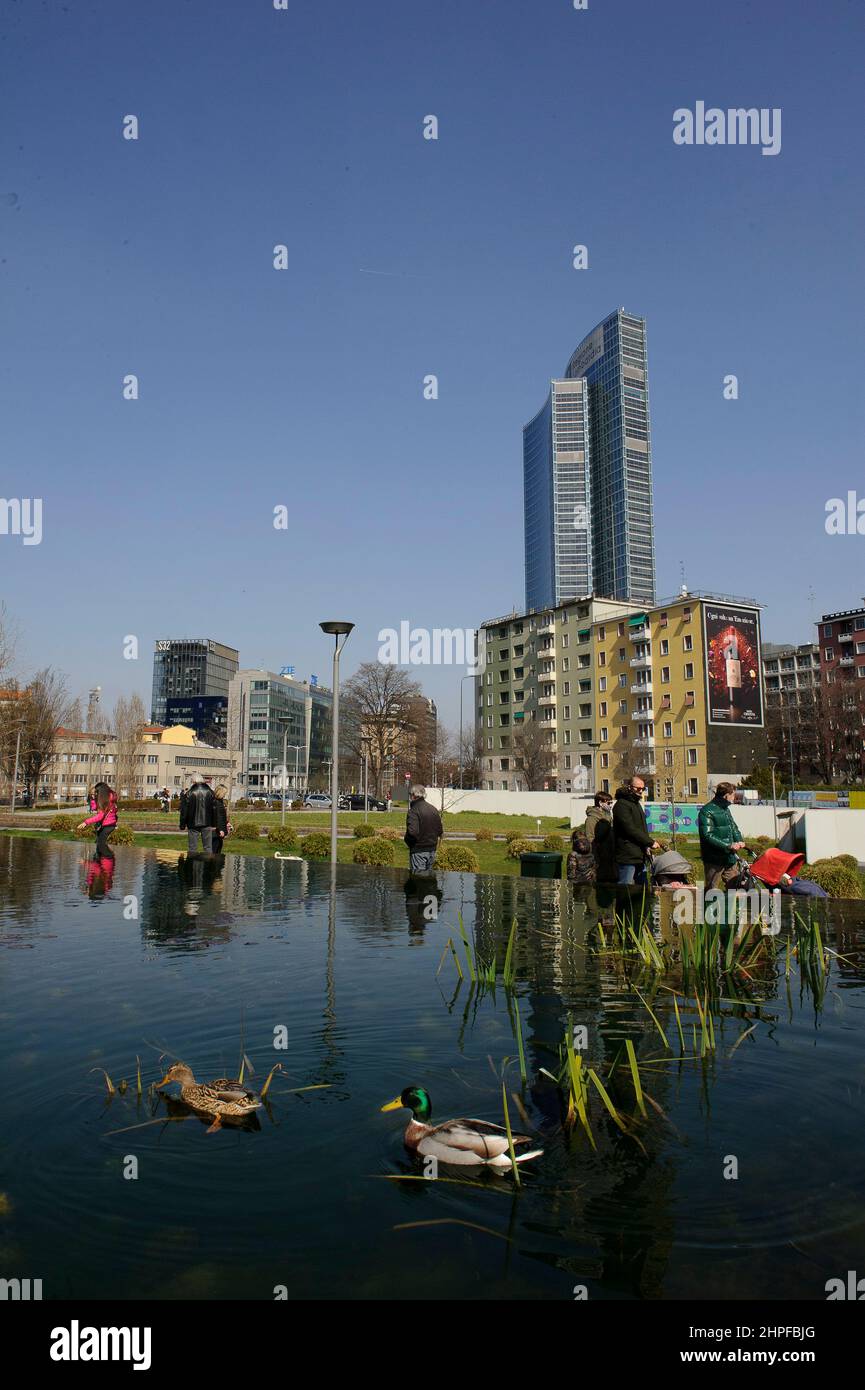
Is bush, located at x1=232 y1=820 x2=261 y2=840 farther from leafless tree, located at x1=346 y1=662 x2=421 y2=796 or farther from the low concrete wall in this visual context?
leafless tree, located at x1=346 y1=662 x2=421 y2=796

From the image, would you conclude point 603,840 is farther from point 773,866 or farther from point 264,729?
point 264,729

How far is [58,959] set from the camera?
352 inches

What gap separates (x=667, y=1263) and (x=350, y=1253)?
1.17 m

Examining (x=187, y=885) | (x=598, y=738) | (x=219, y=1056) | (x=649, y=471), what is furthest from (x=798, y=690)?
(x=219, y=1056)

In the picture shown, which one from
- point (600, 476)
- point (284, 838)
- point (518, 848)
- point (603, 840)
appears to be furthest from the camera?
point (600, 476)

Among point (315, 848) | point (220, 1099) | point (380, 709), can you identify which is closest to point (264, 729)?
point (380, 709)

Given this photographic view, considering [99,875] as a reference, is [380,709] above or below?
above

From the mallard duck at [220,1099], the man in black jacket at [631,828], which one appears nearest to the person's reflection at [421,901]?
the man in black jacket at [631,828]

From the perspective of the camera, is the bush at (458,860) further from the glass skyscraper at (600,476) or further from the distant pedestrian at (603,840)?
the glass skyscraper at (600,476)

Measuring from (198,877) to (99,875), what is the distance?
2042 mm

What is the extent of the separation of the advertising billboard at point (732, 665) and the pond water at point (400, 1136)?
68.6m

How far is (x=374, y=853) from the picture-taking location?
68.4 feet
